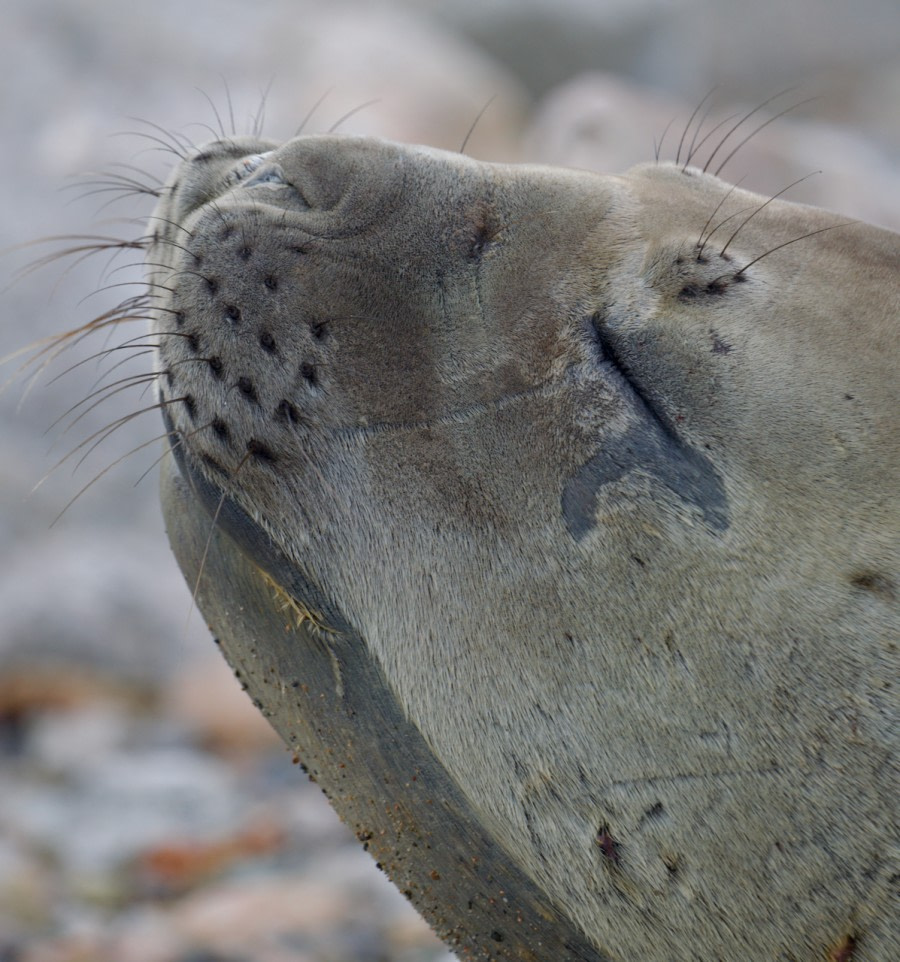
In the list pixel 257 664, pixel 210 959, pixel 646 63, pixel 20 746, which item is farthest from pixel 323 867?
pixel 646 63

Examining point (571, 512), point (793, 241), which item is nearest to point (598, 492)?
point (571, 512)

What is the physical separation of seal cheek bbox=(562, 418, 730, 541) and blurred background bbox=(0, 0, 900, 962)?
0.77 meters

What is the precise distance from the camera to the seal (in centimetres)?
158

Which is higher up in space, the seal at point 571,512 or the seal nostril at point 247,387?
the seal nostril at point 247,387

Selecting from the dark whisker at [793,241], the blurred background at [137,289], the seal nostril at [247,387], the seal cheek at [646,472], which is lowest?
the seal cheek at [646,472]

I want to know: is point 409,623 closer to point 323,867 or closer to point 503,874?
point 503,874

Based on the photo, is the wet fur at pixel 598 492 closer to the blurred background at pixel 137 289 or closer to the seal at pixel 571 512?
the seal at pixel 571 512

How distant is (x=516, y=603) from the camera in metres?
1.69

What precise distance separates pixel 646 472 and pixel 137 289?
17.8 feet

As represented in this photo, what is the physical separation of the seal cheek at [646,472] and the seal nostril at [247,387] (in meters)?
0.48

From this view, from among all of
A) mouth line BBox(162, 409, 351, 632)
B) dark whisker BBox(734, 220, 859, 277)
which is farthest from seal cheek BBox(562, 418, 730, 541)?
mouth line BBox(162, 409, 351, 632)

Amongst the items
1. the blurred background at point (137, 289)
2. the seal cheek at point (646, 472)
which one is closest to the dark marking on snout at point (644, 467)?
the seal cheek at point (646, 472)

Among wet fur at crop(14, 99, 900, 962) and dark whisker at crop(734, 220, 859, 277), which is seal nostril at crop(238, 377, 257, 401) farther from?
dark whisker at crop(734, 220, 859, 277)

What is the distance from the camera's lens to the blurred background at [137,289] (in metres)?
4.10
